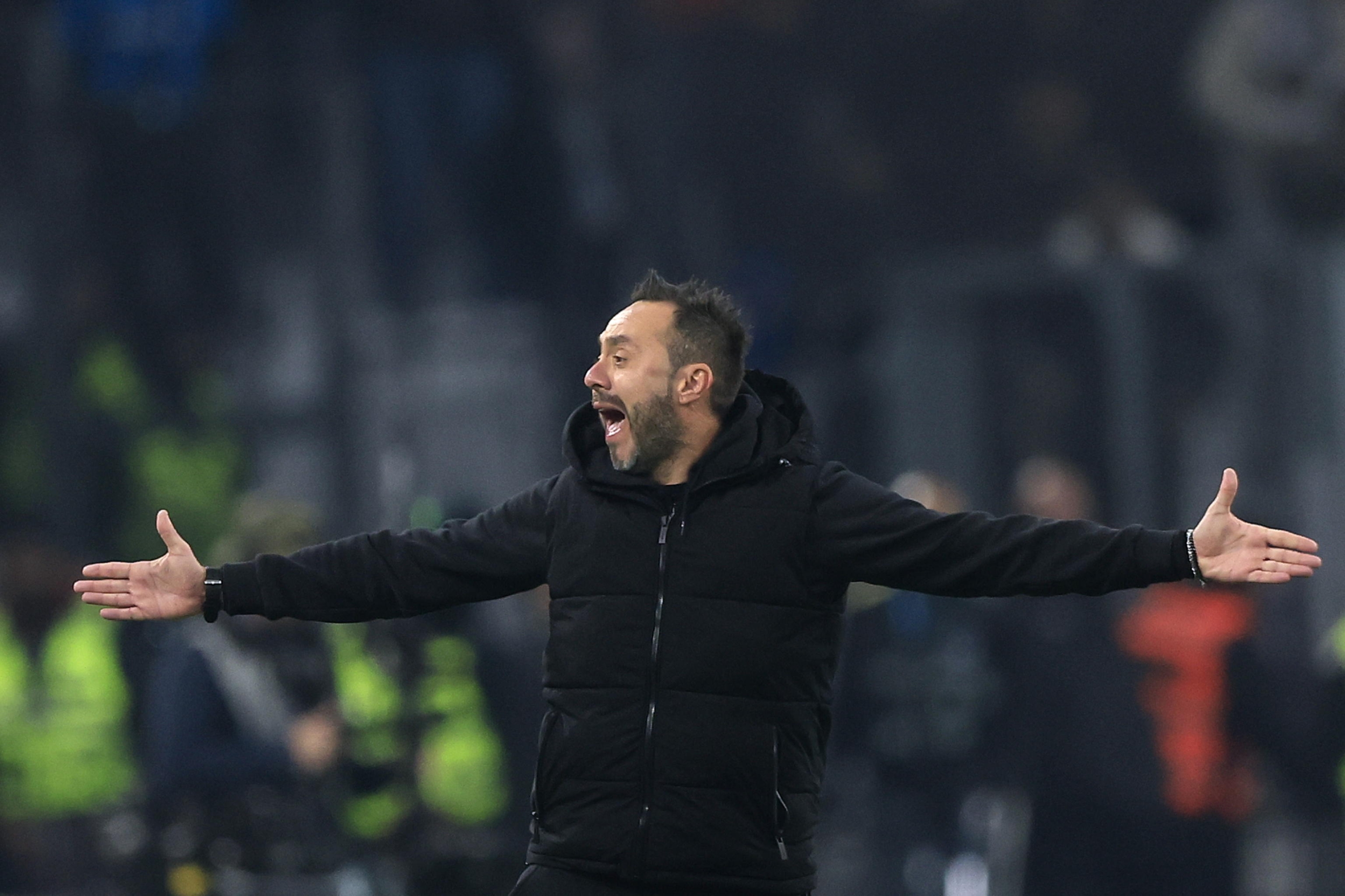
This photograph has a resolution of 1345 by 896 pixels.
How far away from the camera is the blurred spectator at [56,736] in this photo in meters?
10.2

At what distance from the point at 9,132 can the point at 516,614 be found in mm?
3732

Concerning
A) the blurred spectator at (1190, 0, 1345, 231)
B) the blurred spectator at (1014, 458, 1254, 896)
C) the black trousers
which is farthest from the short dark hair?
the blurred spectator at (1190, 0, 1345, 231)

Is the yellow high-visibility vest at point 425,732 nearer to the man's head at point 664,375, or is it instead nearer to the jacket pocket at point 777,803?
the man's head at point 664,375

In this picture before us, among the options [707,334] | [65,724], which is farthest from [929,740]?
[707,334]

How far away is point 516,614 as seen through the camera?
12195mm

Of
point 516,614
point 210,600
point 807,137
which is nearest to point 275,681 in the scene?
point 210,600

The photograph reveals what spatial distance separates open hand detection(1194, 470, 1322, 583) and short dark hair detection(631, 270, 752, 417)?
33.8 inches

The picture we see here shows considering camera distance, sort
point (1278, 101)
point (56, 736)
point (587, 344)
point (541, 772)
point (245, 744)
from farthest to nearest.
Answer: point (587, 344), point (1278, 101), point (56, 736), point (245, 744), point (541, 772)

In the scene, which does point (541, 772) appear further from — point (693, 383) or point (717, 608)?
point (693, 383)

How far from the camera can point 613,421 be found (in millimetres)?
4496

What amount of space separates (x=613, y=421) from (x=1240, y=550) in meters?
1.09

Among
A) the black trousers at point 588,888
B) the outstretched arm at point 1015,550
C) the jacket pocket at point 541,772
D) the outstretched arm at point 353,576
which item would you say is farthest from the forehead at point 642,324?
the black trousers at point 588,888

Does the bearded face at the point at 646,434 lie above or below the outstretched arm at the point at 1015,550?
above

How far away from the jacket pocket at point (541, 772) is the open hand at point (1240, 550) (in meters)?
1.13
